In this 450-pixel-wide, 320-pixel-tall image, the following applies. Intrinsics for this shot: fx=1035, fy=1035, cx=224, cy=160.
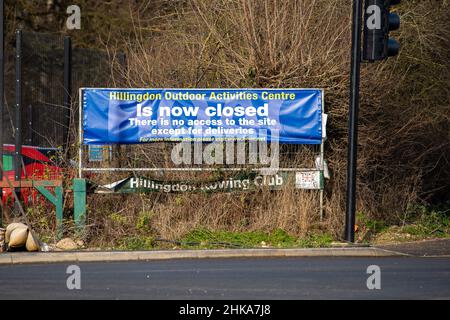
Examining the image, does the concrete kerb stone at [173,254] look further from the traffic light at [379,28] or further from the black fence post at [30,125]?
the black fence post at [30,125]

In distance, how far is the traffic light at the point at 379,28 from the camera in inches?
659

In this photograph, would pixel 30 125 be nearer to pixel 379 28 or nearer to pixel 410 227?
pixel 410 227

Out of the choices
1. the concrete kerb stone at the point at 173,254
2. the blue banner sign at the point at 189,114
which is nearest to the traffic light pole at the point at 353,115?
the concrete kerb stone at the point at 173,254

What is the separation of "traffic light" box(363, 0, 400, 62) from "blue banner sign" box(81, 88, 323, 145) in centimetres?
239

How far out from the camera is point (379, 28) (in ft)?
55.2

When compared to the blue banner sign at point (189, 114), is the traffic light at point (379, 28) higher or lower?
higher

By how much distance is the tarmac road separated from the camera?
445 inches

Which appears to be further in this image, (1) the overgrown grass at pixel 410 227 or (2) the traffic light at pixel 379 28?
(1) the overgrown grass at pixel 410 227

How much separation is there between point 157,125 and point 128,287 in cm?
729

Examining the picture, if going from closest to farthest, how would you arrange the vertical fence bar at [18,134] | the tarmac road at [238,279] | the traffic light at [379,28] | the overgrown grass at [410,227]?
the tarmac road at [238,279] < the traffic light at [379,28] < the vertical fence bar at [18,134] < the overgrown grass at [410,227]

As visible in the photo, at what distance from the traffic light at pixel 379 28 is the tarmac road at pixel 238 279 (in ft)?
11.0

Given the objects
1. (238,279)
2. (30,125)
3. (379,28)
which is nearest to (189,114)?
(379,28)

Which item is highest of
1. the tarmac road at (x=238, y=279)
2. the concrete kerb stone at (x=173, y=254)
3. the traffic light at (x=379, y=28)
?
the traffic light at (x=379, y=28)
